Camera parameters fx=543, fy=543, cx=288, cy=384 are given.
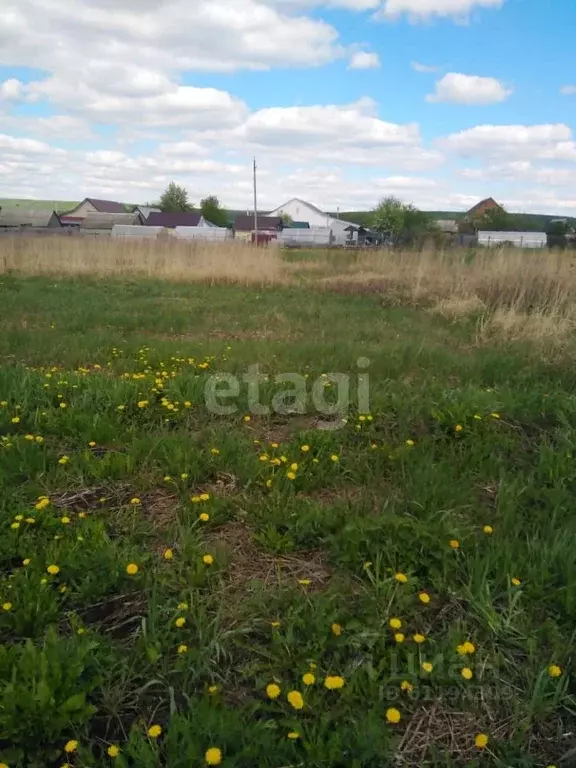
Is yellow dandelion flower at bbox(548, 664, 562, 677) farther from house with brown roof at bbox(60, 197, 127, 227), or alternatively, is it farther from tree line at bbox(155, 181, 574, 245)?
house with brown roof at bbox(60, 197, 127, 227)

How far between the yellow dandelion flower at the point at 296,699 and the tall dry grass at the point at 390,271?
5.35 meters

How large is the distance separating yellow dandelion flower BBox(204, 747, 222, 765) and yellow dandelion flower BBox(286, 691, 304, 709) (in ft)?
0.85

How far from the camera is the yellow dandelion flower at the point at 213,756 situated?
1.43 metres

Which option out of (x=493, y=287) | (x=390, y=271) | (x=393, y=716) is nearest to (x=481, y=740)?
(x=393, y=716)

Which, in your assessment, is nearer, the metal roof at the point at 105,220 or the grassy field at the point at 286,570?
the grassy field at the point at 286,570

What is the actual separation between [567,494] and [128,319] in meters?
5.98

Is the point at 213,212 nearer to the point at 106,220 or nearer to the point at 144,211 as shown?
the point at 144,211

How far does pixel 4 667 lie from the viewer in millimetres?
1705

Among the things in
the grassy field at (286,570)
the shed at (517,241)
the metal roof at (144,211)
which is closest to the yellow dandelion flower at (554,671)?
the grassy field at (286,570)

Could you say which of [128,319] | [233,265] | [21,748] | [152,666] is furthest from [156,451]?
[233,265]

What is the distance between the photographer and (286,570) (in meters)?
2.38

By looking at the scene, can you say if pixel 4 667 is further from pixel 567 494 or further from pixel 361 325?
pixel 361 325

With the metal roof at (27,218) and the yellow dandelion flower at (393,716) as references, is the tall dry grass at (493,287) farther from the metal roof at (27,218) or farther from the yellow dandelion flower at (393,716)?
the metal roof at (27,218)

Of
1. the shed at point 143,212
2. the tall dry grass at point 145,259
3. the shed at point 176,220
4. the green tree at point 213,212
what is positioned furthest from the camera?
the green tree at point 213,212
